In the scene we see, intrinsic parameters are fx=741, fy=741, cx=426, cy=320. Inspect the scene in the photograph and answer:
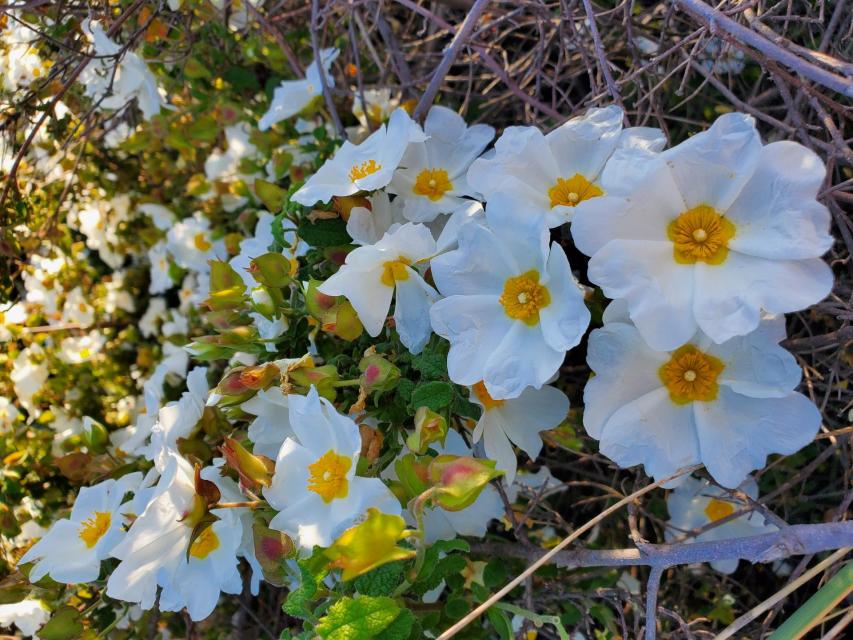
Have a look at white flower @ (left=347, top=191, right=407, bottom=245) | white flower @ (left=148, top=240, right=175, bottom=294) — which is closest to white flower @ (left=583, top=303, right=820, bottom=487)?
white flower @ (left=347, top=191, right=407, bottom=245)

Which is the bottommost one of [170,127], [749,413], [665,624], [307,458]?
[665,624]

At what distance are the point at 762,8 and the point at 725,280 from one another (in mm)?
512

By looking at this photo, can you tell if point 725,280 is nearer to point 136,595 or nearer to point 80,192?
point 136,595

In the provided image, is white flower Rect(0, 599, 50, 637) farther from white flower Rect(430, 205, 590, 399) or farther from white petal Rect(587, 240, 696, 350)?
white petal Rect(587, 240, 696, 350)

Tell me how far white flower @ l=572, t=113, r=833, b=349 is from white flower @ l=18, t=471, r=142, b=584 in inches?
30.3

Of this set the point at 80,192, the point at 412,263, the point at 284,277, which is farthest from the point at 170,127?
the point at 412,263

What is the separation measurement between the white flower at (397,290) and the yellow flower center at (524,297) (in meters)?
0.09

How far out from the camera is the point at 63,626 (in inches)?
43.0

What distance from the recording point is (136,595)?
3.14 feet

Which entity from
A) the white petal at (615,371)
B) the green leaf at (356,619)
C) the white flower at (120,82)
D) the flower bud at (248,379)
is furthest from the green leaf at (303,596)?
the white flower at (120,82)

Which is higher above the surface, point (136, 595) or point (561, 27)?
point (561, 27)

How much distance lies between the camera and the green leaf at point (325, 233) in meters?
1.05

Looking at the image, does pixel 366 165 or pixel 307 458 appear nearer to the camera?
pixel 307 458

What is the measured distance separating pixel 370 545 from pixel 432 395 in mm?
209
